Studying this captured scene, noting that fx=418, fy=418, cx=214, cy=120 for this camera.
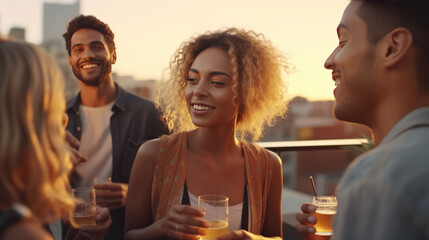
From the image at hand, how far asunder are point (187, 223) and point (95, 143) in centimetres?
138

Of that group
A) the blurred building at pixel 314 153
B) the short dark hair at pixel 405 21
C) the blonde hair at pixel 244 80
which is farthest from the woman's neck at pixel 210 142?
the blurred building at pixel 314 153

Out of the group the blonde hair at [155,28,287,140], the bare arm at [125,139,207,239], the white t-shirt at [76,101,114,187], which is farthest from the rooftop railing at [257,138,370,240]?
the white t-shirt at [76,101,114,187]

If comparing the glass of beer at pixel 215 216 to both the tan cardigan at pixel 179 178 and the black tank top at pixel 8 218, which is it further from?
the black tank top at pixel 8 218

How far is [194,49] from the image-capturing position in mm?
2348

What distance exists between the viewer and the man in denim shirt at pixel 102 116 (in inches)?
106

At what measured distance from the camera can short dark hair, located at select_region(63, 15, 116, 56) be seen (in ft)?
8.99

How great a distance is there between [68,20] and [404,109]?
2319mm

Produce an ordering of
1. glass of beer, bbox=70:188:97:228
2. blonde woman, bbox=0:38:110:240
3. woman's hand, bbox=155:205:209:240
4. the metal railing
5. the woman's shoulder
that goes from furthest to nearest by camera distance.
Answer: the metal railing
glass of beer, bbox=70:188:97:228
woman's hand, bbox=155:205:209:240
blonde woman, bbox=0:38:110:240
the woman's shoulder

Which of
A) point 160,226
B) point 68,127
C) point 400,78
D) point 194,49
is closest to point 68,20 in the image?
point 68,127

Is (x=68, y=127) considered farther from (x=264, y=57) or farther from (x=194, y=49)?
(x=264, y=57)

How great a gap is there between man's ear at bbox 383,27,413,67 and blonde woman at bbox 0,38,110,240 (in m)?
0.90

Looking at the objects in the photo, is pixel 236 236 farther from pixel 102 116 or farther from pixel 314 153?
pixel 314 153

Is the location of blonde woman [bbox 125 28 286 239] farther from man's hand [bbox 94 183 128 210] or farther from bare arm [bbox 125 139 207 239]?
man's hand [bbox 94 183 128 210]

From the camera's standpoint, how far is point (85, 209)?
6.01 feet
